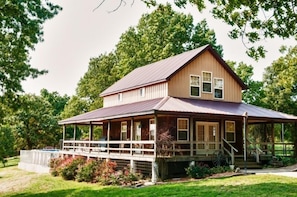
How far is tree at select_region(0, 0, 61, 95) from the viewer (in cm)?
1345

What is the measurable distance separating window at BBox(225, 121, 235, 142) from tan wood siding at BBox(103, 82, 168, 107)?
4.72m

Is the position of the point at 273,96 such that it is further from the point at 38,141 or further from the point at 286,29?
the point at 286,29

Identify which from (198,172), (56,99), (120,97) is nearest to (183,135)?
(198,172)

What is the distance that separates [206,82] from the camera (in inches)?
966

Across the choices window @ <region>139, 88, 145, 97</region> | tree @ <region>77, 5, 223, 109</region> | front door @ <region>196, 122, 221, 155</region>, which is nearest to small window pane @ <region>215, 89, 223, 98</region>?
front door @ <region>196, 122, 221, 155</region>

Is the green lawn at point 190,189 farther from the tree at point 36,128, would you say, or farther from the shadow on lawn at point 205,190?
the tree at point 36,128

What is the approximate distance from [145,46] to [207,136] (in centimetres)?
2342

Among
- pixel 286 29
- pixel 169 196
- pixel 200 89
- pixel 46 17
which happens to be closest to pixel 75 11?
pixel 286 29

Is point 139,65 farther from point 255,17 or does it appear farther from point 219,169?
point 255,17

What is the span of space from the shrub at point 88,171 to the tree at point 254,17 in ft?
43.9

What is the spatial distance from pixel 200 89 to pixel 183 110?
196 inches

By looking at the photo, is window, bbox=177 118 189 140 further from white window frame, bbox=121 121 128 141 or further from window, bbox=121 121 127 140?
window, bbox=121 121 127 140

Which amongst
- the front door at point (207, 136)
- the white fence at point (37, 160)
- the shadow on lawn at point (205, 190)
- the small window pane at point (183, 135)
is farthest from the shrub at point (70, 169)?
the front door at point (207, 136)

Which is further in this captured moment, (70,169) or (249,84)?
(249,84)
